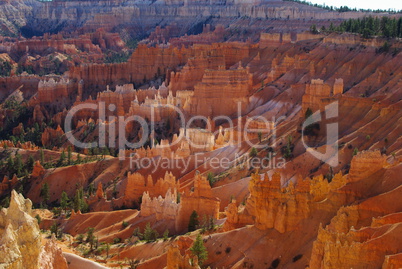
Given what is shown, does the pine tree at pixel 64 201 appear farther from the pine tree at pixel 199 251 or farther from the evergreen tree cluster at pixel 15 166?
the pine tree at pixel 199 251

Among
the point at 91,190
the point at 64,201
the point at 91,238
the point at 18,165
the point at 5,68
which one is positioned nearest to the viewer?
the point at 91,238

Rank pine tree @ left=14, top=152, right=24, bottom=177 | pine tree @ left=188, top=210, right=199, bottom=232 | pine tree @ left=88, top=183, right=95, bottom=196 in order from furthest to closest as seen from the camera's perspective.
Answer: pine tree @ left=14, top=152, right=24, bottom=177 → pine tree @ left=88, top=183, right=95, bottom=196 → pine tree @ left=188, top=210, right=199, bottom=232

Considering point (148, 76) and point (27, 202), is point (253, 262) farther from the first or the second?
point (148, 76)

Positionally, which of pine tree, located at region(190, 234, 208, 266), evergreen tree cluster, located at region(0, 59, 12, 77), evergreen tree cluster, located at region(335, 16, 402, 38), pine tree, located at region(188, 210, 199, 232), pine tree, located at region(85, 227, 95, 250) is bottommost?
evergreen tree cluster, located at region(0, 59, 12, 77)

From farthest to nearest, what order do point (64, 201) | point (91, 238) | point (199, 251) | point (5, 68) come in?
point (5, 68) → point (64, 201) → point (91, 238) → point (199, 251)

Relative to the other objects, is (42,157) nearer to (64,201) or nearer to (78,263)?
(64,201)

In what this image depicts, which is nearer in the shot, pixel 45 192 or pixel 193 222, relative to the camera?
pixel 193 222

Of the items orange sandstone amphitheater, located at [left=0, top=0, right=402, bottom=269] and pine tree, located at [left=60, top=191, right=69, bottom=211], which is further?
pine tree, located at [left=60, top=191, right=69, bottom=211]

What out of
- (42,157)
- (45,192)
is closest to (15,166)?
(42,157)

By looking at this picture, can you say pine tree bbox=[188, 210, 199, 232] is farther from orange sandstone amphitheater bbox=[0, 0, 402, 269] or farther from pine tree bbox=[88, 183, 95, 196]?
pine tree bbox=[88, 183, 95, 196]

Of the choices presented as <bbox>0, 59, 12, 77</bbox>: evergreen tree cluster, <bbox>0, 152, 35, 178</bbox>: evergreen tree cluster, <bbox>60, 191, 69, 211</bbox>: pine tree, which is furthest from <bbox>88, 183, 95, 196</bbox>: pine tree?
<bbox>0, 59, 12, 77</bbox>: evergreen tree cluster

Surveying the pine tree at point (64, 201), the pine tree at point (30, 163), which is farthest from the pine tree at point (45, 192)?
the pine tree at point (30, 163)

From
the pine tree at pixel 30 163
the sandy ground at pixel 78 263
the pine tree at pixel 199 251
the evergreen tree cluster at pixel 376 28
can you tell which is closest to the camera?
the sandy ground at pixel 78 263
